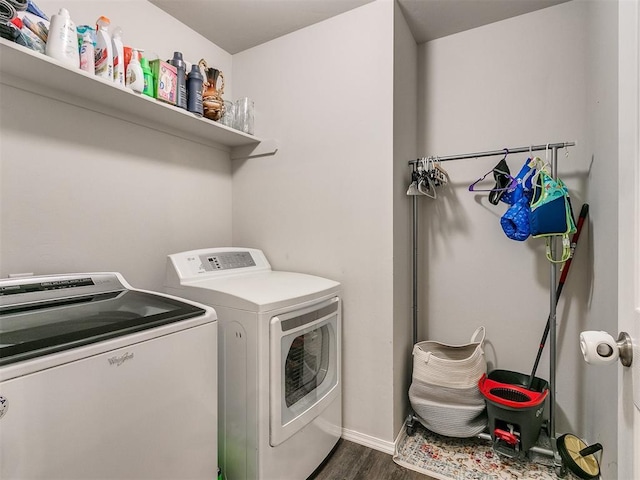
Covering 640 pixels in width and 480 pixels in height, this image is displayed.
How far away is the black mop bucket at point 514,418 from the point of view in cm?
154

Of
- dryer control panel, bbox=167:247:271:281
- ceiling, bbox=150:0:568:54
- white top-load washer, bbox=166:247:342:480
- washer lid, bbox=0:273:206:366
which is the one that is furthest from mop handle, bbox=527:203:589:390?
washer lid, bbox=0:273:206:366

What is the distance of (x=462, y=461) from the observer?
1.63m

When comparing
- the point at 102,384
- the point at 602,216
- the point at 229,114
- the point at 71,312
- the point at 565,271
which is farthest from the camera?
the point at 229,114

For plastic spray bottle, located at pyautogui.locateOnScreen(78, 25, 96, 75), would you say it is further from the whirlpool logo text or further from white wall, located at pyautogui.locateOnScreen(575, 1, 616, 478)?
white wall, located at pyautogui.locateOnScreen(575, 1, 616, 478)

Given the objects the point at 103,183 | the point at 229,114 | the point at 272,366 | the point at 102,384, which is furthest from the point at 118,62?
the point at 272,366

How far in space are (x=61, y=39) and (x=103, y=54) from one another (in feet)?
0.51

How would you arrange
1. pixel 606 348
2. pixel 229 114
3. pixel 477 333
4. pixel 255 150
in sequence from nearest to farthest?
pixel 606 348 → pixel 477 333 → pixel 229 114 → pixel 255 150

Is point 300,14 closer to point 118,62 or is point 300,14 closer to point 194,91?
point 194,91

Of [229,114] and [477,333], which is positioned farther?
[229,114]

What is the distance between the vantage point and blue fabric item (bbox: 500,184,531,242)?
5.22ft

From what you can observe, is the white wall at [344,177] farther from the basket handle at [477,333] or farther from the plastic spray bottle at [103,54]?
the plastic spray bottle at [103,54]

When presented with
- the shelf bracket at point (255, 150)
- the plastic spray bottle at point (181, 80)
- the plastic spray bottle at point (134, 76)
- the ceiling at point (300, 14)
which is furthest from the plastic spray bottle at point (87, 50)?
the shelf bracket at point (255, 150)

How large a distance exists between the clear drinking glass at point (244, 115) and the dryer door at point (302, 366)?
4.25 feet

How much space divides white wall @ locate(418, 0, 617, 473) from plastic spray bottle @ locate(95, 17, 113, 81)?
6.04ft
